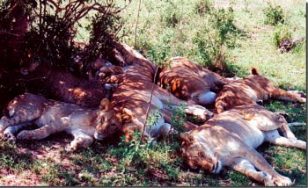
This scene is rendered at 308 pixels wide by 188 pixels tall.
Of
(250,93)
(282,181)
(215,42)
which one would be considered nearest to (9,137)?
(282,181)

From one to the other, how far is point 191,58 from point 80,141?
3223 millimetres

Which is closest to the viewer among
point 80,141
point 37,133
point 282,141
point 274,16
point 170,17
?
point 80,141

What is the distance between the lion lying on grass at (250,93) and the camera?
6605 millimetres

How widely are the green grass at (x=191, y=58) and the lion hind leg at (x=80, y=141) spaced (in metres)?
0.06

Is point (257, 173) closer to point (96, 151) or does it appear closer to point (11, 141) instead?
point (96, 151)

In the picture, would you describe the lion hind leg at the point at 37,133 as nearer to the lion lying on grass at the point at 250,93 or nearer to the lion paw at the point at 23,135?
the lion paw at the point at 23,135

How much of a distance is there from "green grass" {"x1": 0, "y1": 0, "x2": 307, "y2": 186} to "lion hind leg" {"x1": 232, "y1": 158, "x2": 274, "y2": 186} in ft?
0.20

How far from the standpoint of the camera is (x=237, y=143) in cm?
531

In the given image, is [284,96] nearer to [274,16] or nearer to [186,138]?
[186,138]

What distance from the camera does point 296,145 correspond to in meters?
5.88

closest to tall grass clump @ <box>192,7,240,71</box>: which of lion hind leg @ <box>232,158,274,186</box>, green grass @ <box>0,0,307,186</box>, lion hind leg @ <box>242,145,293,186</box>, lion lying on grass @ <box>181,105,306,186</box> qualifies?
green grass @ <box>0,0,307,186</box>

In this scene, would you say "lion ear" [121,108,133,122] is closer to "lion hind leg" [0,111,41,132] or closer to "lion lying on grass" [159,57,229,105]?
"lion hind leg" [0,111,41,132]

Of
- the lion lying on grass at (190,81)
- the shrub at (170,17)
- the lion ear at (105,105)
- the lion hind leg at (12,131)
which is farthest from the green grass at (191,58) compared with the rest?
the lion ear at (105,105)

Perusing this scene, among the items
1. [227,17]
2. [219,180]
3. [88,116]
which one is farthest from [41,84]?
[227,17]
